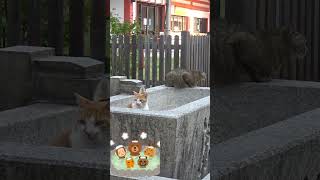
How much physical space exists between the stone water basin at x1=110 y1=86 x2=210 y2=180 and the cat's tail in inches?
33.5

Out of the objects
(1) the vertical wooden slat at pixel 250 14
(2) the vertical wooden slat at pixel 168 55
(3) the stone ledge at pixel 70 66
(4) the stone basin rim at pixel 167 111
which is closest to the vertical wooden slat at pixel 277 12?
(1) the vertical wooden slat at pixel 250 14

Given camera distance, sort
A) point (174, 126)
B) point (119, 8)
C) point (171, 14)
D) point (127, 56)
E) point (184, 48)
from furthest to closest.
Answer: point (184, 48) < point (127, 56) < point (171, 14) < point (174, 126) < point (119, 8)

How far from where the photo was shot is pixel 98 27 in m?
1.17

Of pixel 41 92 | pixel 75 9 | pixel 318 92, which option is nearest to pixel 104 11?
pixel 75 9

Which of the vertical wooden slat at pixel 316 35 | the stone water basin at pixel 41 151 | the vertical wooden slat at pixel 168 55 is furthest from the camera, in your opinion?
the vertical wooden slat at pixel 168 55

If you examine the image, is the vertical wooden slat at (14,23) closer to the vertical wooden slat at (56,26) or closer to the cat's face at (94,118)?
the vertical wooden slat at (56,26)

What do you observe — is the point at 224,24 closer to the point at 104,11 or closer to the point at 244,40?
the point at 244,40

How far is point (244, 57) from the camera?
1445 mm

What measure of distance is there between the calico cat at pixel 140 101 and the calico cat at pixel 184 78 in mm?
271

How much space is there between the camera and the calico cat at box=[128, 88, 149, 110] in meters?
2.61

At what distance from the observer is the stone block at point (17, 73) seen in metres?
1.25

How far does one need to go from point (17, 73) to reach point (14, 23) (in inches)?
4.6

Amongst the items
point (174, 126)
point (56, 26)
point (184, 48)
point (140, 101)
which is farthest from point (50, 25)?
point (184, 48)

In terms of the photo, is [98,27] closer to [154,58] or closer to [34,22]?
[34,22]
